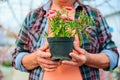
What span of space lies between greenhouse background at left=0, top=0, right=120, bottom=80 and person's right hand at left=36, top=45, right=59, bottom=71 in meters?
1.05

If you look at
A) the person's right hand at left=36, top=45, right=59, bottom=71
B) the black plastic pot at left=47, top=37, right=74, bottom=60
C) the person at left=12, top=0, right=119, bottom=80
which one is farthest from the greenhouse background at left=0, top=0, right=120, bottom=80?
the black plastic pot at left=47, top=37, right=74, bottom=60

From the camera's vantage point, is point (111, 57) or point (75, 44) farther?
point (111, 57)

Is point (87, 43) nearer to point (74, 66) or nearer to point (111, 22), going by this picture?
point (74, 66)

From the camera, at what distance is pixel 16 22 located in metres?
3.05

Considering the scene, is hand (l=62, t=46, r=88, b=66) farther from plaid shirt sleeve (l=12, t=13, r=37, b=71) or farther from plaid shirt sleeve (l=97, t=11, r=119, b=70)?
plaid shirt sleeve (l=12, t=13, r=37, b=71)

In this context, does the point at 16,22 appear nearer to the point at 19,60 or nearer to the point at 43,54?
the point at 19,60

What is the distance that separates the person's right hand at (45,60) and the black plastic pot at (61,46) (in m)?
0.05

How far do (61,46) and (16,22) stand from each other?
1205 mm

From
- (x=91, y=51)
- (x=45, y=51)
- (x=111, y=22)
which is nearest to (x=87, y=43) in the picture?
(x=91, y=51)

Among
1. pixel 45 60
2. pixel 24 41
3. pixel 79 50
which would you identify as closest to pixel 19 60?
pixel 24 41

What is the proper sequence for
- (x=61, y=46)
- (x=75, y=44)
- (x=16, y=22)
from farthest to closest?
(x=16, y=22)
(x=75, y=44)
(x=61, y=46)

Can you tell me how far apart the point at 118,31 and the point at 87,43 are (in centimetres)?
98

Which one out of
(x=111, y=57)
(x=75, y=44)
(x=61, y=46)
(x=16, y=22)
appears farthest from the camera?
(x=16, y=22)

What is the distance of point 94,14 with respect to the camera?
221 cm
